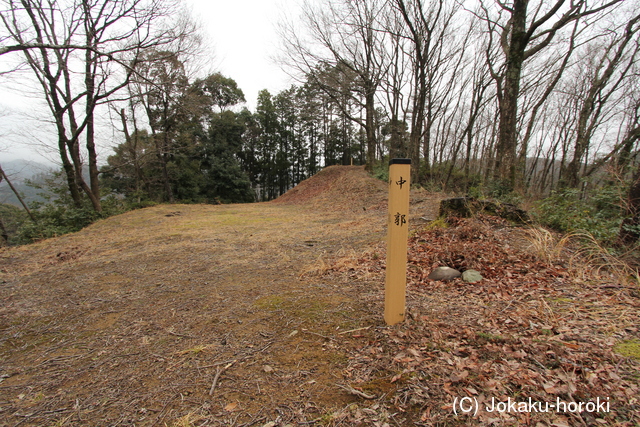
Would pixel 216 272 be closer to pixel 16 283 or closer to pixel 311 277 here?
pixel 311 277

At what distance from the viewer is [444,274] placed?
3.10m

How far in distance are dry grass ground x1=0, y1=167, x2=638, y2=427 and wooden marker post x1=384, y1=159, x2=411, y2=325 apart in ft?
0.61

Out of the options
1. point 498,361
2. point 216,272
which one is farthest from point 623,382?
point 216,272

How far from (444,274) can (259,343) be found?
2.23 metres

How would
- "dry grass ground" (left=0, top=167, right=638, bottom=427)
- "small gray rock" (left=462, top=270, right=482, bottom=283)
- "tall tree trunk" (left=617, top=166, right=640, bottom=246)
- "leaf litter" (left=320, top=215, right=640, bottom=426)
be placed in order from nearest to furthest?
"leaf litter" (left=320, top=215, right=640, bottom=426)
"dry grass ground" (left=0, top=167, right=638, bottom=427)
"small gray rock" (left=462, top=270, right=482, bottom=283)
"tall tree trunk" (left=617, top=166, right=640, bottom=246)

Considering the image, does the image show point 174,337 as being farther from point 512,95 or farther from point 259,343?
point 512,95

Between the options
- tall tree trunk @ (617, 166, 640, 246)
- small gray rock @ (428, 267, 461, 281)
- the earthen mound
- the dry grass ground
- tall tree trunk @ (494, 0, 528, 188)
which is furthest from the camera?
the earthen mound

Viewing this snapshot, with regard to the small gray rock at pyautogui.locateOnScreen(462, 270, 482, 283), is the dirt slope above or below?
below


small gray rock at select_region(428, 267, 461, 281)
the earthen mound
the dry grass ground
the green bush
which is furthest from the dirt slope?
the earthen mound

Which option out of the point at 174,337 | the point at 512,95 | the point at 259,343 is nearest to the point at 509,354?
the point at 259,343

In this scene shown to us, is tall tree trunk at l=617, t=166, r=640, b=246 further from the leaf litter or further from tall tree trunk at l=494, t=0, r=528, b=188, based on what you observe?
tall tree trunk at l=494, t=0, r=528, b=188

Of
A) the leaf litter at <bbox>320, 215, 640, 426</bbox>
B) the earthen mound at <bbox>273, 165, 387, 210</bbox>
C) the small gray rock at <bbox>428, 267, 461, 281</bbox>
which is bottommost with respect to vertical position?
the leaf litter at <bbox>320, 215, 640, 426</bbox>

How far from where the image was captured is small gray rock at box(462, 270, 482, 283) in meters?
2.96

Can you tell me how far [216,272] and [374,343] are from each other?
2.74m
